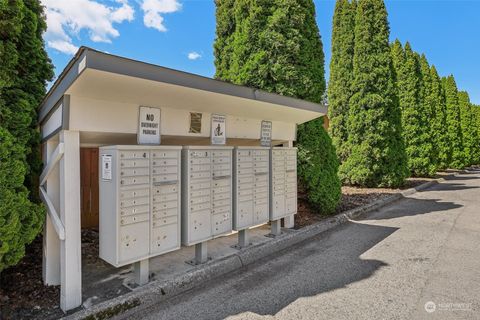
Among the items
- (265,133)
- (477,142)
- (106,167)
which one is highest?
(477,142)

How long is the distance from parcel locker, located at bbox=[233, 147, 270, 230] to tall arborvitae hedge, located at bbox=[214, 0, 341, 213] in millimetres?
2017

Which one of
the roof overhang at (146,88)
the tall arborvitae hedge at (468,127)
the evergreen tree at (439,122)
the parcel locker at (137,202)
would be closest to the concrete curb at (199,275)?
the parcel locker at (137,202)

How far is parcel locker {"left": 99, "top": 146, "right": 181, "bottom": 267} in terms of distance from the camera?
2.97m

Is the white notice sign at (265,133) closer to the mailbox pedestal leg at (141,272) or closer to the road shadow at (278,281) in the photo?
the road shadow at (278,281)

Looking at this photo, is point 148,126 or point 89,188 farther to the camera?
point 89,188

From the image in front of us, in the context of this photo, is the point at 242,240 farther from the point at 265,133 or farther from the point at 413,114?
the point at 413,114

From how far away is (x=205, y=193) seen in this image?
379 centimetres

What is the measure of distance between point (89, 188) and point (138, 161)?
3.25 meters

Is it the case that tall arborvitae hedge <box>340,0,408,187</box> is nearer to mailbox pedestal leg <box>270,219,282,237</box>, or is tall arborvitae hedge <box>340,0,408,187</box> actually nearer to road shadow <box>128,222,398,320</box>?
road shadow <box>128,222,398,320</box>

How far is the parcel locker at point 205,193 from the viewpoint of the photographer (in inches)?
142

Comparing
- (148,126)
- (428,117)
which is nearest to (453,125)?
(428,117)

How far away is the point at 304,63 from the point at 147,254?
16.7 ft

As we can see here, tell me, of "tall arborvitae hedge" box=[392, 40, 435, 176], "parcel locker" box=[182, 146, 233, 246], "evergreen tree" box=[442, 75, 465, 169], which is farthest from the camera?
"evergreen tree" box=[442, 75, 465, 169]

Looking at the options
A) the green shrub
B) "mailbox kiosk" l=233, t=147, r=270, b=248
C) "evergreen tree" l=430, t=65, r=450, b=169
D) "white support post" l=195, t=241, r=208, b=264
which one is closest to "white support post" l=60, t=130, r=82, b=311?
"white support post" l=195, t=241, r=208, b=264
